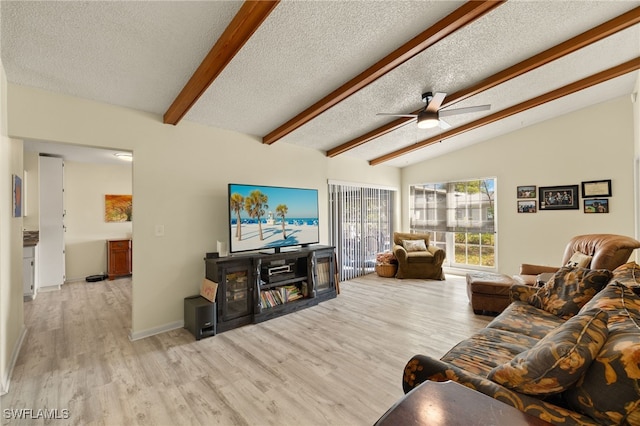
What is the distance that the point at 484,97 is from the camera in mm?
3680

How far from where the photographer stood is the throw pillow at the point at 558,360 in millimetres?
1027

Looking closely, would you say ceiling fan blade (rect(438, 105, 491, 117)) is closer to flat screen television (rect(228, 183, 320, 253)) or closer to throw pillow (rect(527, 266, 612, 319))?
throw pillow (rect(527, 266, 612, 319))

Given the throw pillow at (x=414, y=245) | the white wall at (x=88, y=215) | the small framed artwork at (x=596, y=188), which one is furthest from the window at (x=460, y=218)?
the white wall at (x=88, y=215)

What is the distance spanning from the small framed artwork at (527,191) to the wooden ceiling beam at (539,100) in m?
1.60

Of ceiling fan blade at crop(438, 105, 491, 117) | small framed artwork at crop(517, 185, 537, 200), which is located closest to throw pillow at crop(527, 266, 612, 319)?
ceiling fan blade at crop(438, 105, 491, 117)

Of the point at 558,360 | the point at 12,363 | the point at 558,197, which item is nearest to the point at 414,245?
the point at 558,197

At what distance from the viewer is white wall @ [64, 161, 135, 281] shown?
5496 mm

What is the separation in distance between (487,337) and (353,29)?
257 cm

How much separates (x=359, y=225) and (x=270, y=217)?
255cm

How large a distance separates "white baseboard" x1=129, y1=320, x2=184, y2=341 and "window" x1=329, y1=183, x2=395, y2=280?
2.89 meters

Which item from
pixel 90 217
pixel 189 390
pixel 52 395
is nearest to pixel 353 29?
pixel 189 390

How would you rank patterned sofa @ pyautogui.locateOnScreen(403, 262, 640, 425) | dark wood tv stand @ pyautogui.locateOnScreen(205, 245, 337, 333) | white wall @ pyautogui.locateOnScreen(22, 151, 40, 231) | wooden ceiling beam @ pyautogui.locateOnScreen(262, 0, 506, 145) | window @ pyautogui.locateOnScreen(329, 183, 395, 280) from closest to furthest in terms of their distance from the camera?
patterned sofa @ pyautogui.locateOnScreen(403, 262, 640, 425), wooden ceiling beam @ pyautogui.locateOnScreen(262, 0, 506, 145), dark wood tv stand @ pyautogui.locateOnScreen(205, 245, 337, 333), white wall @ pyautogui.locateOnScreen(22, 151, 40, 231), window @ pyautogui.locateOnScreen(329, 183, 395, 280)

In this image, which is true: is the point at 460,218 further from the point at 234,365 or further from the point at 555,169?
the point at 234,365

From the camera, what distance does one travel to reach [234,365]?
247 centimetres
